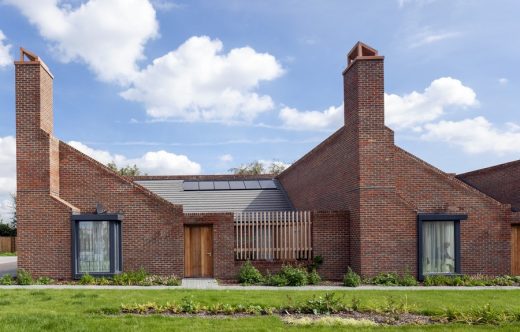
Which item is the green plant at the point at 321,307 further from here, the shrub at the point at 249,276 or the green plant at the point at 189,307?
the shrub at the point at 249,276

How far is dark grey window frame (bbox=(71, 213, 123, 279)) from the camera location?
50.8ft

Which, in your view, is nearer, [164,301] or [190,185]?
[164,301]

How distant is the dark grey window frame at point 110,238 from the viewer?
50.8 ft

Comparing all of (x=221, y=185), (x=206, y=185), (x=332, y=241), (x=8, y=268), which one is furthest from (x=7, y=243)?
(x=332, y=241)

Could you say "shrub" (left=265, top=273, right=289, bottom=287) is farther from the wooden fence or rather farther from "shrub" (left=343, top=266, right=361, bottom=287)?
the wooden fence

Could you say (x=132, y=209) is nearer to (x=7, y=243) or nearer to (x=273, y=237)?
(x=273, y=237)

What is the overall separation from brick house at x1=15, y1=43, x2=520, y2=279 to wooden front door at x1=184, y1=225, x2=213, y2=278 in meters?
0.03

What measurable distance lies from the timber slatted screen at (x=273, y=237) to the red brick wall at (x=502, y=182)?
8548 mm

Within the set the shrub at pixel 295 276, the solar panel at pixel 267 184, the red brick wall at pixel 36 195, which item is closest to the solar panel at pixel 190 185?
the solar panel at pixel 267 184

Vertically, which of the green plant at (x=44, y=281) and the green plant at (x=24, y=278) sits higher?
the green plant at (x=24, y=278)

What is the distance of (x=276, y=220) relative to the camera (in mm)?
16781

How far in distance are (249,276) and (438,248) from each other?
609 centimetres

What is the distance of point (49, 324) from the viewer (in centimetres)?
844

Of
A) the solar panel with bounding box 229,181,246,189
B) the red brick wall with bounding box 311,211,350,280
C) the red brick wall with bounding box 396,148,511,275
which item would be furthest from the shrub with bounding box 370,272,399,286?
the solar panel with bounding box 229,181,246,189
